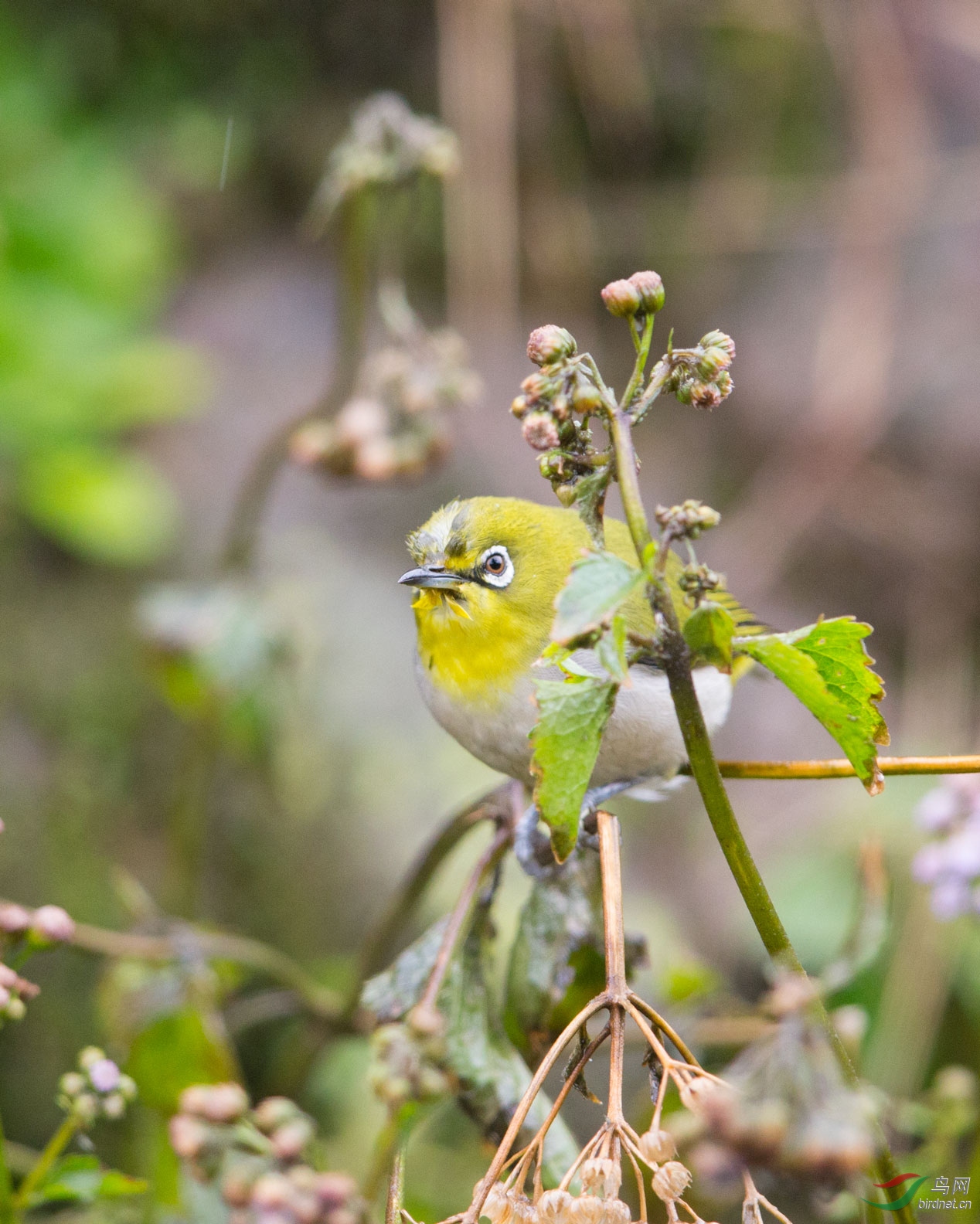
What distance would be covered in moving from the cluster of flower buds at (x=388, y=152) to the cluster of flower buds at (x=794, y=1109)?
6.65ft

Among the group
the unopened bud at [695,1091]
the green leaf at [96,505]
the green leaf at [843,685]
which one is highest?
the green leaf at [96,505]

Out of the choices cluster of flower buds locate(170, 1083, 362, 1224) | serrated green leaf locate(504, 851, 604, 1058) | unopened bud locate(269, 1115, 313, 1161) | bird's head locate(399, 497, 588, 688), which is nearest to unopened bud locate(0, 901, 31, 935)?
cluster of flower buds locate(170, 1083, 362, 1224)

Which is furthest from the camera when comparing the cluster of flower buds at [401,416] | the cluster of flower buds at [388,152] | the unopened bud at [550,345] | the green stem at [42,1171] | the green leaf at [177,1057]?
the cluster of flower buds at [401,416]

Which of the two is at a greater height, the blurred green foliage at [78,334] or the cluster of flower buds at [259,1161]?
the blurred green foliage at [78,334]

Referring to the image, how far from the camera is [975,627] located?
17.5ft

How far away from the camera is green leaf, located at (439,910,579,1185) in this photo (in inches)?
63.4

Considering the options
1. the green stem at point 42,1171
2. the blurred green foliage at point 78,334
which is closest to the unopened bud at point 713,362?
the green stem at point 42,1171

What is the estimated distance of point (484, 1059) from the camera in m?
1.69

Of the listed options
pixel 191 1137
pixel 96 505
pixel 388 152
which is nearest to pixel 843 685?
pixel 191 1137

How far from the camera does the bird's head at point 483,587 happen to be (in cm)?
203

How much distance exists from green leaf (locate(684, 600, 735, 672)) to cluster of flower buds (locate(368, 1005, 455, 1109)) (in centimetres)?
44

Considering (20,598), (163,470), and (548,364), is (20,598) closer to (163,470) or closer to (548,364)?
(163,470)

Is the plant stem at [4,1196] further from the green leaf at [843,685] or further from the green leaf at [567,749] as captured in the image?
the green leaf at [843,685]

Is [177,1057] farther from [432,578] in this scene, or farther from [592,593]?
[592,593]
